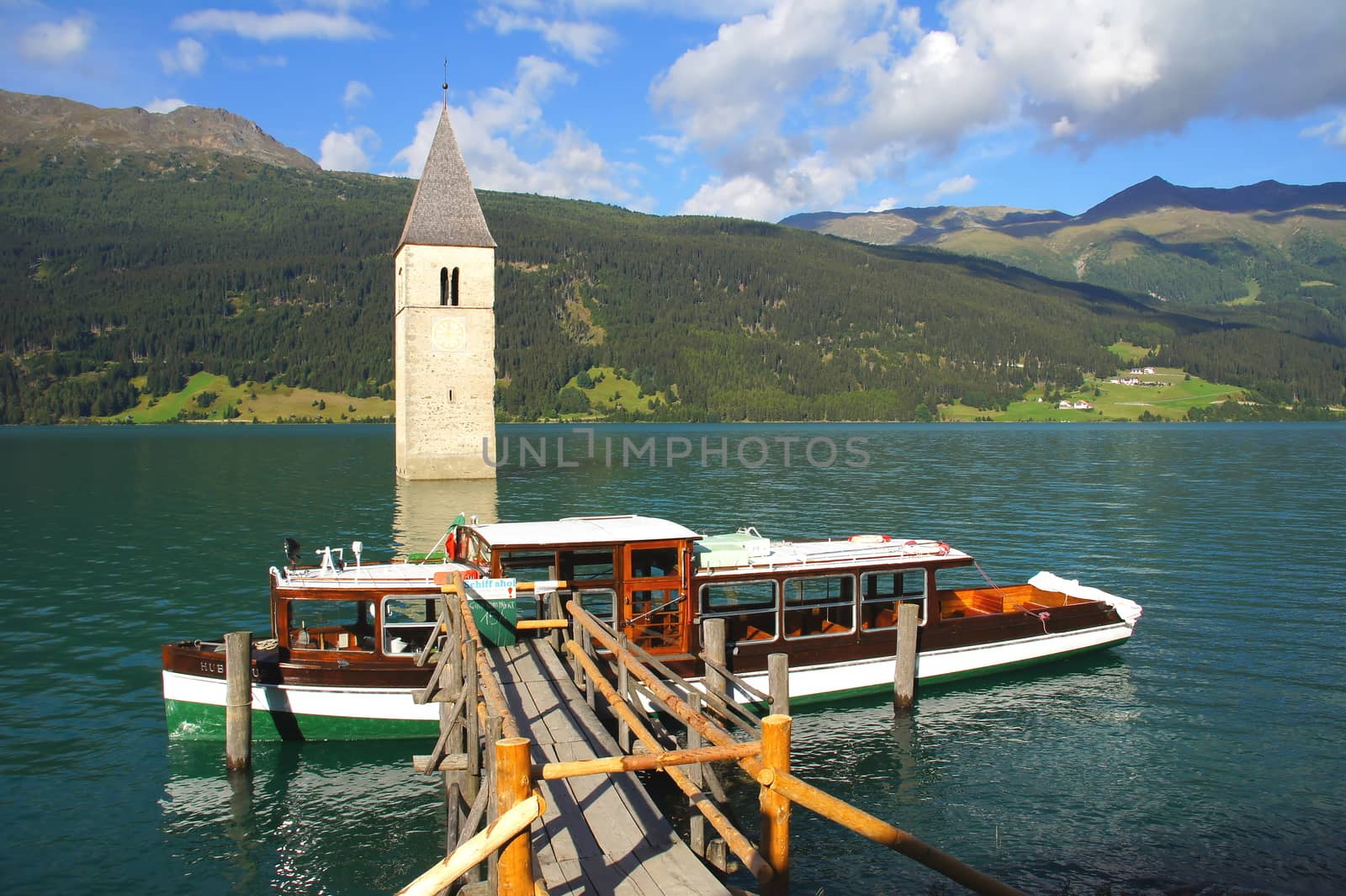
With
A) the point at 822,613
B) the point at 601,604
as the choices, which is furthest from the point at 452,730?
the point at 822,613

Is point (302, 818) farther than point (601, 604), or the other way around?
point (601, 604)

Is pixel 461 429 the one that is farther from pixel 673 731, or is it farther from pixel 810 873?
pixel 810 873

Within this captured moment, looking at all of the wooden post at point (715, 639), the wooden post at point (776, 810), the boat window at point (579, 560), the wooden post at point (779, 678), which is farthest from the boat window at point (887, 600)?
the wooden post at point (776, 810)

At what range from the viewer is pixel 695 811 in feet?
47.8

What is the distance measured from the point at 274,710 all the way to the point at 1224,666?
23.5m

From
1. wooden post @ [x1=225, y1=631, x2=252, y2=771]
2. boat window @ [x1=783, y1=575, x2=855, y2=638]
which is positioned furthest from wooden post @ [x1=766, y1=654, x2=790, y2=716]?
wooden post @ [x1=225, y1=631, x2=252, y2=771]

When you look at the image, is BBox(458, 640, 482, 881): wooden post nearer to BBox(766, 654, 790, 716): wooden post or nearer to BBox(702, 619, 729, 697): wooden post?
BBox(766, 654, 790, 716): wooden post

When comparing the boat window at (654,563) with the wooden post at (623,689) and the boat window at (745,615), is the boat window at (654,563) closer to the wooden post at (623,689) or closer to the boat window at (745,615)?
the boat window at (745,615)

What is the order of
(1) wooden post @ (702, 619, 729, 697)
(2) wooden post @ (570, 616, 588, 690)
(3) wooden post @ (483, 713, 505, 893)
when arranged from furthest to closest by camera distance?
1. (1) wooden post @ (702, 619, 729, 697)
2. (2) wooden post @ (570, 616, 588, 690)
3. (3) wooden post @ (483, 713, 505, 893)

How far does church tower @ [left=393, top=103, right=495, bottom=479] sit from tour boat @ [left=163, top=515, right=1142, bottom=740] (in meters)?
43.5

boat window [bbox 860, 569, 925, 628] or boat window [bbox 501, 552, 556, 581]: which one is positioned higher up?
boat window [bbox 501, 552, 556, 581]

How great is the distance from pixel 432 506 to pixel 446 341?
17.1 m

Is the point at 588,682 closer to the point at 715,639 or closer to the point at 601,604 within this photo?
the point at 715,639

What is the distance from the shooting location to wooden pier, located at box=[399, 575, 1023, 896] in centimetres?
789
